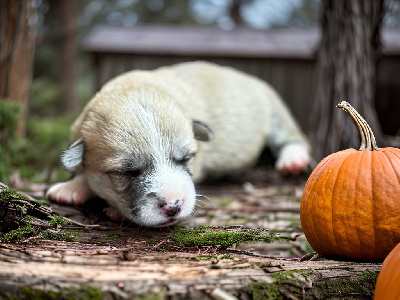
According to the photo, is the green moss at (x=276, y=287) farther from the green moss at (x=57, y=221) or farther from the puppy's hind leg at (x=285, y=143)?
the puppy's hind leg at (x=285, y=143)

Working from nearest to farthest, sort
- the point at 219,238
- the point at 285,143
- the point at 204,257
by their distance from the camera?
the point at 204,257 < the point at 219,238 < the point at 285,143

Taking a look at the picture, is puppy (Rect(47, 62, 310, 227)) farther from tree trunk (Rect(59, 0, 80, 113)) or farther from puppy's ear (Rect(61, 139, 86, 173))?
tree trunk (Rect(59, 0, 80, 113))

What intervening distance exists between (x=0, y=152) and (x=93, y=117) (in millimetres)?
1706

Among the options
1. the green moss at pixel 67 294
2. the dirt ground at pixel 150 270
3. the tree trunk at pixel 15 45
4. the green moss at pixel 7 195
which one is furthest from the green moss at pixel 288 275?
the tree trunk at pixel 15 45

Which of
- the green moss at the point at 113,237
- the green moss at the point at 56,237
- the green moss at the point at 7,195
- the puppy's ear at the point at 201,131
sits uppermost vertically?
the puppy's ear at the point at 201,131

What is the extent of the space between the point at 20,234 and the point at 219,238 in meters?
1.00

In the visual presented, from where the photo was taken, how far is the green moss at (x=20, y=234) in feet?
7.20

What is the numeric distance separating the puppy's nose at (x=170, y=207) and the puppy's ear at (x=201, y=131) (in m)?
1.00

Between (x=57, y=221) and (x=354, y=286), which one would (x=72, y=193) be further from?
(x=354, y=286)

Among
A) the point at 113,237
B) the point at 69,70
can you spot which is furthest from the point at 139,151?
the point at 69,70

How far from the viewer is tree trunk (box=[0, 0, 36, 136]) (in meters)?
4.89

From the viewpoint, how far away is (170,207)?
2.69 m

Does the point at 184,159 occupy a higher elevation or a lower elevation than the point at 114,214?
higher

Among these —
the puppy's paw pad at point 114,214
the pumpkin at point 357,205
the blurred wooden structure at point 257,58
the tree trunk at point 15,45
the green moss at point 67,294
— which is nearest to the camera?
the green moss at point 67,294
